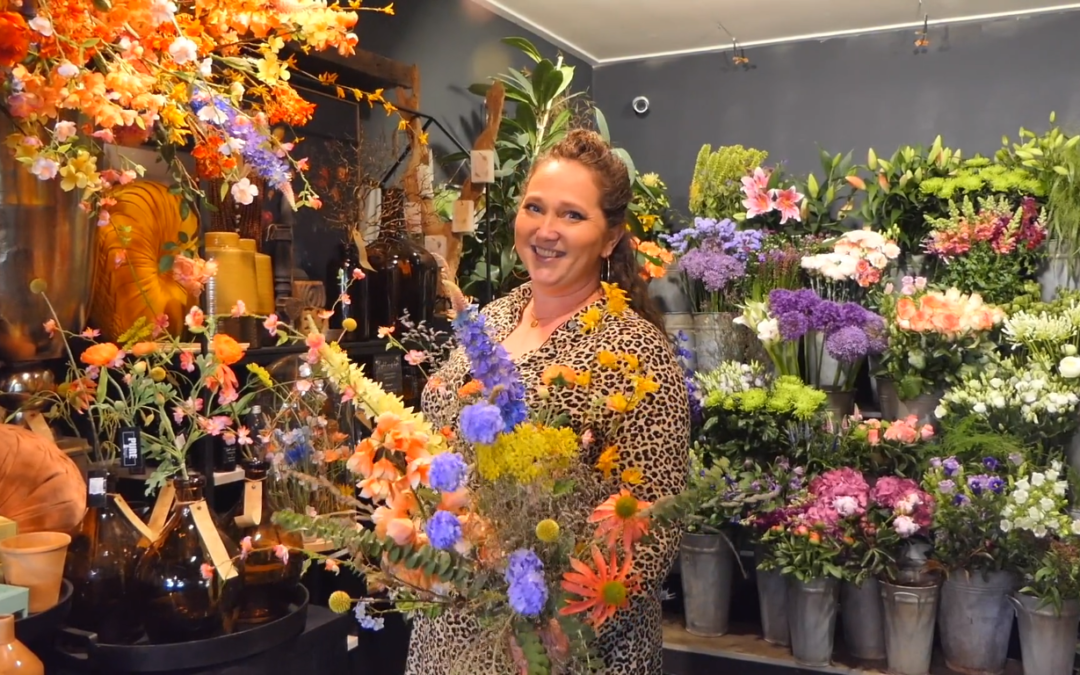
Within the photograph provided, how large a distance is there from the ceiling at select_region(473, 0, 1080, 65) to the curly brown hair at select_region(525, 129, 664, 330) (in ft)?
7.09

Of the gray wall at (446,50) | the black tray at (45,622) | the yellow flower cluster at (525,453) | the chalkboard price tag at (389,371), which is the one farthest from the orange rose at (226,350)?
the gray wall at (446,50)

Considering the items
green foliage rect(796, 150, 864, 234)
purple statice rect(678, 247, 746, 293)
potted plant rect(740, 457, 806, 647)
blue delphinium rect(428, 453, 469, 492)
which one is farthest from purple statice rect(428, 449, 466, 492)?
green foliage rect(796, 150, 864, 234)

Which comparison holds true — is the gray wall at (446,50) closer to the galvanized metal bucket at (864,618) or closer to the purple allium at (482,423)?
the galvanized metal bucket at (864,618)

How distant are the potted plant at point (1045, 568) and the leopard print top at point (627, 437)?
1145 millimetres

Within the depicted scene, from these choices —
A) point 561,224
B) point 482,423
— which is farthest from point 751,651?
point 482,423

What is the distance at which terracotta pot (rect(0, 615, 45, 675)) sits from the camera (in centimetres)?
96

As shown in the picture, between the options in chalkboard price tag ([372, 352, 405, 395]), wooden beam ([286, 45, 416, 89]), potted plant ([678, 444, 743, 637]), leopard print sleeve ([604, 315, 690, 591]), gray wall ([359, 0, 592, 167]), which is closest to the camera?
leopard print sleeve ([604, 315, 690, 591])

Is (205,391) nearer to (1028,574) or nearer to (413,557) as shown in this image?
(413,557)

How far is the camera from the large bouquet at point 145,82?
95cm

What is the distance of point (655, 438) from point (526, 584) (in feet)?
1.43

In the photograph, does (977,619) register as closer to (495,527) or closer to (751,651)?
(751,651)

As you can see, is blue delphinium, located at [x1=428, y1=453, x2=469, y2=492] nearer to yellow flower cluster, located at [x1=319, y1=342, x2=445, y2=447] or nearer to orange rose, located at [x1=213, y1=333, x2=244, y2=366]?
yellow flower cluster, located at [x1=319, y1=342, x2=445, y2=447]

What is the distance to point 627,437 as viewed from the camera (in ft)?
3.62

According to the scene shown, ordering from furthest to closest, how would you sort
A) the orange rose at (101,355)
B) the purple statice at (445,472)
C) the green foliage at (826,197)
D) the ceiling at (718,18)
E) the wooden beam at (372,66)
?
the ceiling at (718,18) < the green foliage at (826,197) < the wooden beam at (372,66) < the orange rose at (101,355) < the purple statice at (445,472)
